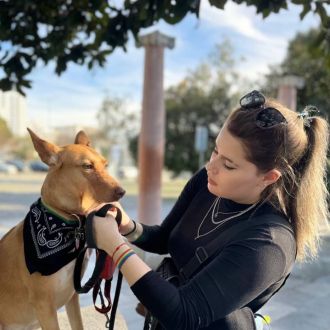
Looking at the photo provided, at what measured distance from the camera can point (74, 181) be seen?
2.17 m

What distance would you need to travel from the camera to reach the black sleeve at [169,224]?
200cm

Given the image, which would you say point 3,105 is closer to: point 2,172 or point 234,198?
point 2,172

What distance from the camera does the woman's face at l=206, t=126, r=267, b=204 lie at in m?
1.44

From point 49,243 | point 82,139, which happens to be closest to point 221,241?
point 49,243

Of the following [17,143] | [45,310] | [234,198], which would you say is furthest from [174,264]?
[17,143]

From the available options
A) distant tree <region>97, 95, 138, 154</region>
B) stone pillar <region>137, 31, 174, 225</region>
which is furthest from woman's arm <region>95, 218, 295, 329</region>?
distant tree <region>97, 95, 138, 154</region>

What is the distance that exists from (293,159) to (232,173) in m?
0.25

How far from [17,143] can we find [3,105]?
71.5ft

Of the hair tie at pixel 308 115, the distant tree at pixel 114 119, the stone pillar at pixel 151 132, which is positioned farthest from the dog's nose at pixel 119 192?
the distant tree at pixel 114 119

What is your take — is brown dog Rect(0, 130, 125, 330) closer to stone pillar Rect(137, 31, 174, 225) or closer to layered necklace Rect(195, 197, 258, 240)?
layered necklace Rect(195, 197, 258, 240)

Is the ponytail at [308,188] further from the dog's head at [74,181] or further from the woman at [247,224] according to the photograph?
the dog's head at [74,181]

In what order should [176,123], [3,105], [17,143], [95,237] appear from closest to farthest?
[95,237] → [176,123] → [17,143] → [3,105]

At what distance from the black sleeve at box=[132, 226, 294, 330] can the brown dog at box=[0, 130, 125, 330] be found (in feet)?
2.96

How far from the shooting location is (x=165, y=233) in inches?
81.8
